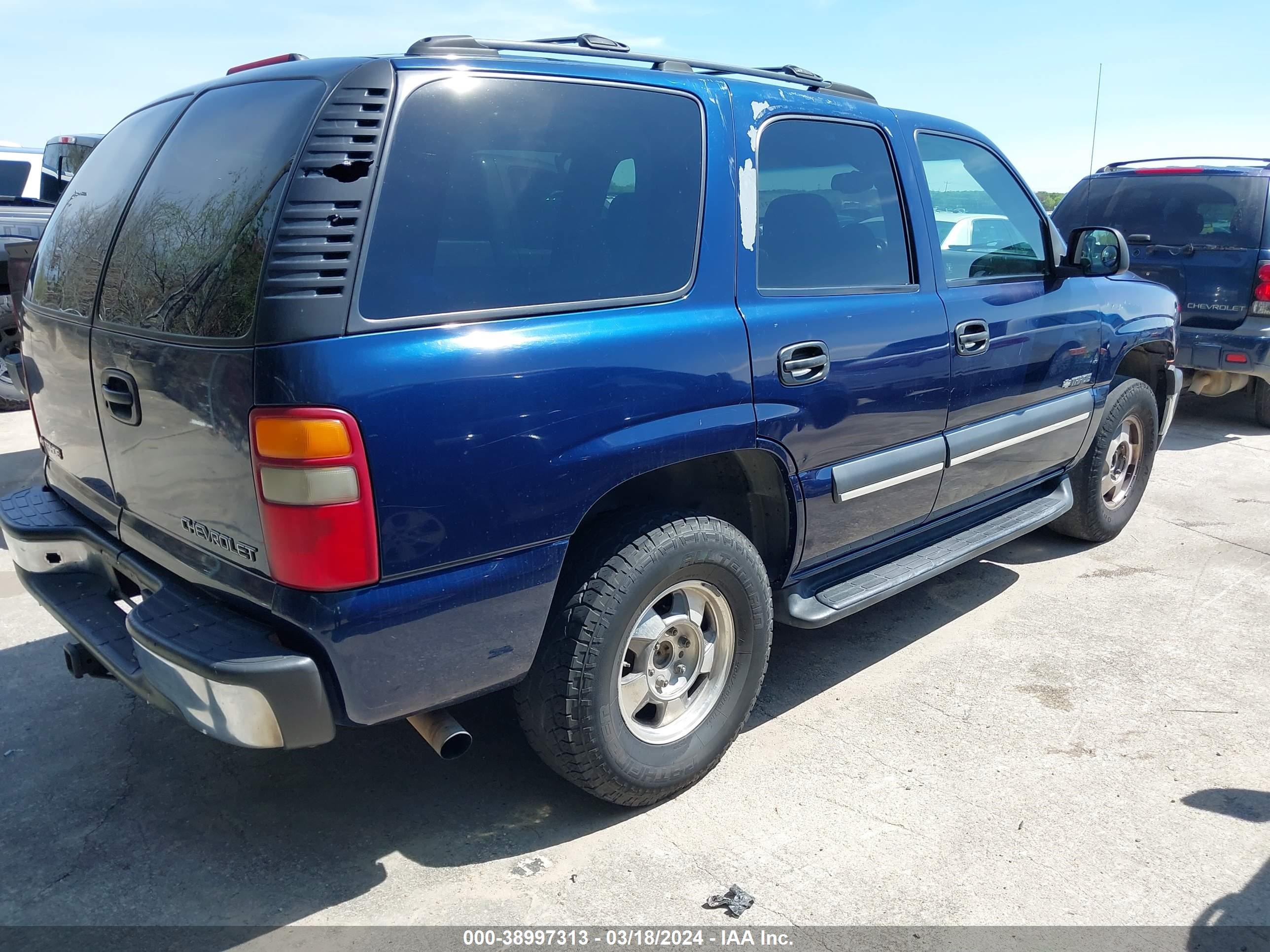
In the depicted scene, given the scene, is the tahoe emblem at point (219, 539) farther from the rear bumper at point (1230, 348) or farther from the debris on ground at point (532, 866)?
the rear bumper at point (1230, 348)

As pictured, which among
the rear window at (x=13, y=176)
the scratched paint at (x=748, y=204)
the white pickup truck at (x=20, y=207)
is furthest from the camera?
the rear window at (x=13, y=176)

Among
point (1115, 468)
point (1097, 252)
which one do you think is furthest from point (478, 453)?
point (1115, 468)

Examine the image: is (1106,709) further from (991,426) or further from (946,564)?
(991,426)

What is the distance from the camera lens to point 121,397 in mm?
2537

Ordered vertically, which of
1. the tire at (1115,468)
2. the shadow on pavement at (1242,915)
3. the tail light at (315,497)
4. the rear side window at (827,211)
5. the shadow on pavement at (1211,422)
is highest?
the rear side window at (827,211)

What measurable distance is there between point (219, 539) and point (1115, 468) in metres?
4.47

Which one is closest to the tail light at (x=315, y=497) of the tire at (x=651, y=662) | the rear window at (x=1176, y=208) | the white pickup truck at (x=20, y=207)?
the tire at (x=651, y=662)

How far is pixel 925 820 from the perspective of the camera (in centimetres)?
285

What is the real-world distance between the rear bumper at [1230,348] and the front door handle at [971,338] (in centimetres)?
431

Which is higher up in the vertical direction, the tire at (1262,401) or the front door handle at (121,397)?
the front door handle at (121,397)

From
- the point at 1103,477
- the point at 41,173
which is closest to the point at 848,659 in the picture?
the point at 1103,477

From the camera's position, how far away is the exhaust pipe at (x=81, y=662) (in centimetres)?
286

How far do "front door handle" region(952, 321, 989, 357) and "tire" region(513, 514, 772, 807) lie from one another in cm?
122

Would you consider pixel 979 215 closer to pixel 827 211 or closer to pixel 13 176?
pixel 827 211
